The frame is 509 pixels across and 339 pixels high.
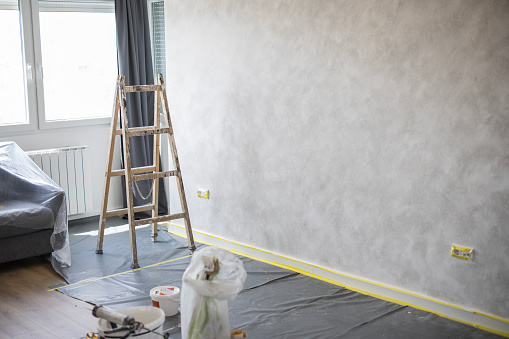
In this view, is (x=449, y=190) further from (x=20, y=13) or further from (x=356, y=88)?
(x=20, y=13)

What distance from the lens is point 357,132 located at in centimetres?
377

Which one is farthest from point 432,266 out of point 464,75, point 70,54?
point 70,54

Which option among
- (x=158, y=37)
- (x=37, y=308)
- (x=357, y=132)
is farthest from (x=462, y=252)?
(x=158, y=37)

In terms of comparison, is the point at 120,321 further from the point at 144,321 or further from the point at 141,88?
the point at 141,88

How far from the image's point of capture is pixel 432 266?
349 centimetres

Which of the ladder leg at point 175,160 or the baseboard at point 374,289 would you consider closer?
the baseboard at point 374,289

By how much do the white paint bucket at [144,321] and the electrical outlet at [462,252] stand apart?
5.62 feet

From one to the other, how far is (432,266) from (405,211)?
364 mm

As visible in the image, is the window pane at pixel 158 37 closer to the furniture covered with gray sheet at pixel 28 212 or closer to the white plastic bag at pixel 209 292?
the furniture covered with gray sheet at pixel 28 212

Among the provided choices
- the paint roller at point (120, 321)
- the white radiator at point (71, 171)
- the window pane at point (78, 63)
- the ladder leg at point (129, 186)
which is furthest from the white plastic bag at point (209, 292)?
the window pane at point (78, 63)

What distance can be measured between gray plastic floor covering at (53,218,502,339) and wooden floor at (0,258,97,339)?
0.11 m

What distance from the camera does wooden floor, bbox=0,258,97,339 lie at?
3316 millimetres

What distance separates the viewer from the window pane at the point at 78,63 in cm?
545

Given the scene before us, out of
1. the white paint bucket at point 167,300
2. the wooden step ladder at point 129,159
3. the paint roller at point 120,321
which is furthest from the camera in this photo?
the wooden step ladder at point 129,159
